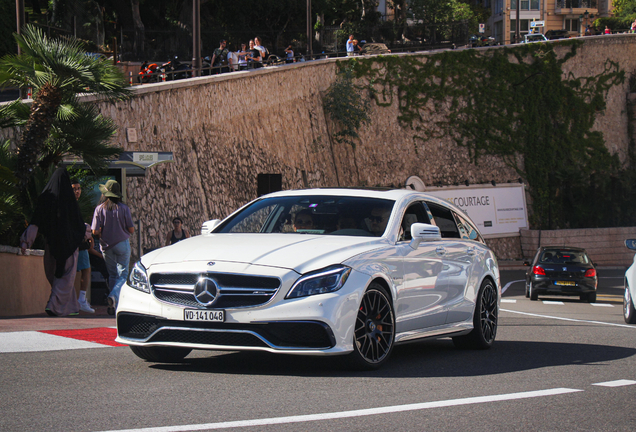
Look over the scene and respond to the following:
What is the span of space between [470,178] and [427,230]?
Answer: 124 ft

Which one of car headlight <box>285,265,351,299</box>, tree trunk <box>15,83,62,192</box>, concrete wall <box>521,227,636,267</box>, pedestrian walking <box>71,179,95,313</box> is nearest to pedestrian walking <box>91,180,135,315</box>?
pedestrian walking <box>71,179,95,313</box>

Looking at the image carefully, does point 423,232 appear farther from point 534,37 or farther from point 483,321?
point 534,37

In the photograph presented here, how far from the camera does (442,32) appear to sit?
150ft

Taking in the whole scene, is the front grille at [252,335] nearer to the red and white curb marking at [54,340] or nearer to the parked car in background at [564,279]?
the red and white curb marking at [54,340]

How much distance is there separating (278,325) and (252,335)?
0.70 ft

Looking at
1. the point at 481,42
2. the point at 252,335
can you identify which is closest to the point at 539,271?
the point at 252,335

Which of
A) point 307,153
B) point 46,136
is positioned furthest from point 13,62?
point 307,153

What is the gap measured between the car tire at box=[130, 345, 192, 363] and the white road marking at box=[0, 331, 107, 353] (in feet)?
3.94

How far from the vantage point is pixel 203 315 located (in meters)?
6.70

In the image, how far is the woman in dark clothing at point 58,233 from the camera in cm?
1165

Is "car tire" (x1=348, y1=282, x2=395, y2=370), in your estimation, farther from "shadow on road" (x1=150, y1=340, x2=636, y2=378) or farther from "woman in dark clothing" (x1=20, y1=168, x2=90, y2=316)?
"woman in dark clothing" (x1=20, y1=168, x2=90, y2=316)

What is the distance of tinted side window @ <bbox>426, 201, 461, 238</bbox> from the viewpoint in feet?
30.2

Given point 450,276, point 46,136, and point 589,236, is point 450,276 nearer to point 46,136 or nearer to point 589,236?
point 46,136

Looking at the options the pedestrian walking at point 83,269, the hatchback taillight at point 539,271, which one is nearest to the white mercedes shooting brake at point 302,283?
the pedestrian walking at point 83,269
